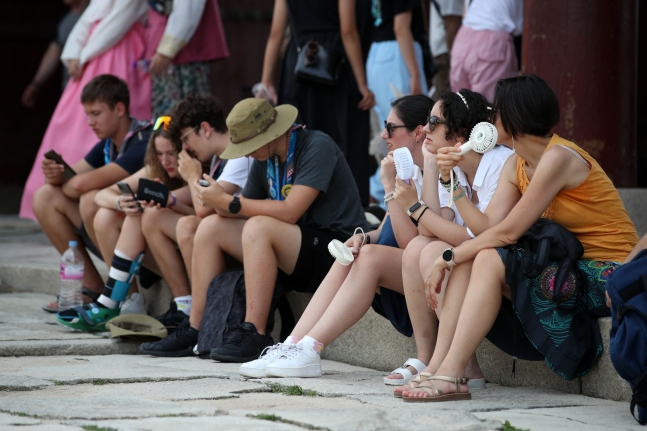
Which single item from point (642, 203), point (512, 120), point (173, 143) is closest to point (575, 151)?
point (512, 120)

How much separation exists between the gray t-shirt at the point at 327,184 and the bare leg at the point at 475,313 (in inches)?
47.5

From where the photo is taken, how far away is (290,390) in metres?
3.52

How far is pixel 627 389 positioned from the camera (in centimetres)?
331

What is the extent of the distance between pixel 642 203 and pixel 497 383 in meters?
1.72

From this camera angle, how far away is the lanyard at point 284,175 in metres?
4.47

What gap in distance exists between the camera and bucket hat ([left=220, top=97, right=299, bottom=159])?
4.41 meters

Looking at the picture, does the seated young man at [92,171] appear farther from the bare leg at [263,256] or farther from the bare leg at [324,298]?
the bare leg at [324,298]

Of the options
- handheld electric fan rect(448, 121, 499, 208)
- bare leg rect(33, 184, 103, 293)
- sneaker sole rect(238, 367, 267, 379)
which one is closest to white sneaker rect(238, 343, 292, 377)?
sneaker sole rect(238, 367, 267, 379)

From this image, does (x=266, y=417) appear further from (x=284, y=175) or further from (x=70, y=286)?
(x=70, y=286)

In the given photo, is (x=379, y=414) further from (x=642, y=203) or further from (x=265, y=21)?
(x=265, y=21)

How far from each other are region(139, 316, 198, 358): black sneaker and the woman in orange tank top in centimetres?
147

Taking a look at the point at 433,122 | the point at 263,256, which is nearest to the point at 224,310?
the point at 263,256

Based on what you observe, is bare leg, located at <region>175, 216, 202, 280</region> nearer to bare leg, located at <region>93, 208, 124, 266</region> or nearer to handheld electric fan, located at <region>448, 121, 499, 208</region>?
bare leg, located at <region>93, 208, 124, 266</region>

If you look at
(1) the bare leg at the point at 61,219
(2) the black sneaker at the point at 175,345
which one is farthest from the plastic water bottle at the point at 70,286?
(2) the black sneaker at the point at 175,345
